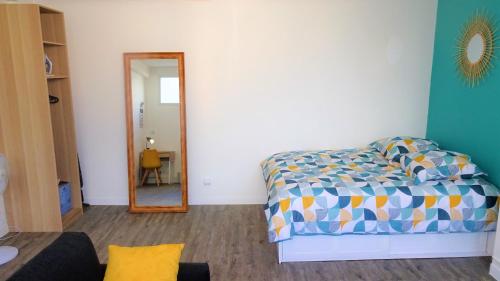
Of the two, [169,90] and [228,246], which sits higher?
[169,90]

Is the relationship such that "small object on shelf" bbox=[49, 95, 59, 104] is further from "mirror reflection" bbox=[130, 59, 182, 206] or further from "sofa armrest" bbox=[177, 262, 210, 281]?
"sofa armrest" bbox=[177, 262, 210, 281]

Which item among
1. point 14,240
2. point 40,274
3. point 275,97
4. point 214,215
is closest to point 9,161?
point 14,240

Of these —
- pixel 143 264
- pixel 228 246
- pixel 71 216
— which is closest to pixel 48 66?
pixel 71 216

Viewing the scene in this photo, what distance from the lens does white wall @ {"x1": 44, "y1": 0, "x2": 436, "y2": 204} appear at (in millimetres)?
3656

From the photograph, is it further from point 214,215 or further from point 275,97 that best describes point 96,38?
point 214,215

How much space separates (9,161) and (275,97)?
2.69m

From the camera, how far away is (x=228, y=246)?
2982mm

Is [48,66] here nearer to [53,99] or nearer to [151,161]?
[53,99]

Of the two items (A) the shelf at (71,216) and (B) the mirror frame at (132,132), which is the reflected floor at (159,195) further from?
(A) the shelf at (71,216)

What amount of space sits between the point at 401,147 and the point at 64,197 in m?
3.49

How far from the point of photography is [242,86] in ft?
12.4

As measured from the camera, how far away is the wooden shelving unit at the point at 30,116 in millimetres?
2951

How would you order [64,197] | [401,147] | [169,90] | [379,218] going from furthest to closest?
[169,90], [64,197], [401,147], [379,218]

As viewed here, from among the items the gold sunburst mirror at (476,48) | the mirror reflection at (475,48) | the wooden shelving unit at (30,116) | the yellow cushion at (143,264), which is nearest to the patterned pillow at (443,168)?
the gold sunburst mirror at (476,48)
